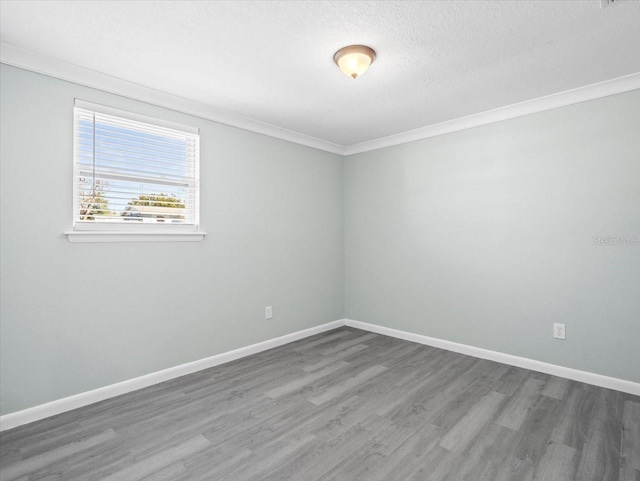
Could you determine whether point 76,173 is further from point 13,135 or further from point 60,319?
point 60,319

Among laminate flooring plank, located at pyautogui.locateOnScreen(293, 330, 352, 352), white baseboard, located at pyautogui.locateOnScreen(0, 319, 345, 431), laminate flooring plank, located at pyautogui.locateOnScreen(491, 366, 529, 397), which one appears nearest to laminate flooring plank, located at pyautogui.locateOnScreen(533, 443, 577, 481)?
laminate flooring plank, located at pyautogui.locateOnScreen(491, 366, 529, 397)

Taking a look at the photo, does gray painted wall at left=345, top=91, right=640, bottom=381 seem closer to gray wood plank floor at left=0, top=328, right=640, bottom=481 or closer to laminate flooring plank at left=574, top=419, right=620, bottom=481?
gray wood plank floor at left=0, top=328, right=640, bottom=481

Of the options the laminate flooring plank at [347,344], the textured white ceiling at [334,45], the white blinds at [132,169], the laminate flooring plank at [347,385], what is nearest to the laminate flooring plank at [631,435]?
the laminate flooring plank at [347,385]

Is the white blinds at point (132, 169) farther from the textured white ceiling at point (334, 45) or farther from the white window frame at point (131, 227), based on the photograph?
the textured white ceiling at point (334, 45)

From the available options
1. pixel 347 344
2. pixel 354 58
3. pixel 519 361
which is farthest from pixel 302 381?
pixel 354 58

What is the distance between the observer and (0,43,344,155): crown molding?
223 centimetres

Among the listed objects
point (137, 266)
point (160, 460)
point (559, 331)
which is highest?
point (137, 266)

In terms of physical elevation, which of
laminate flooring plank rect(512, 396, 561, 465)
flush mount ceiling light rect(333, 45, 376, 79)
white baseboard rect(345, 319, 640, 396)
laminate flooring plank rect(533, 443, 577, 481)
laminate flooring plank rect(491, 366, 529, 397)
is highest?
flush mount ceiling light rect(333, 45, 376, 79)

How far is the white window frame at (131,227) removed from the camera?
2.48 meters

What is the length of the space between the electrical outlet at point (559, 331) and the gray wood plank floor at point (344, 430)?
351 mm

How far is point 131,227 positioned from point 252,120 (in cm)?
158

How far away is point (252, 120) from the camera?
3516mm

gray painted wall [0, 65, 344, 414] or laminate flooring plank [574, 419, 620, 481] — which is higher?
gray painted wall [0, 65, 344, 414]

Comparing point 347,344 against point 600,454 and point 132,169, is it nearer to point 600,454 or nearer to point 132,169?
point 600,454
